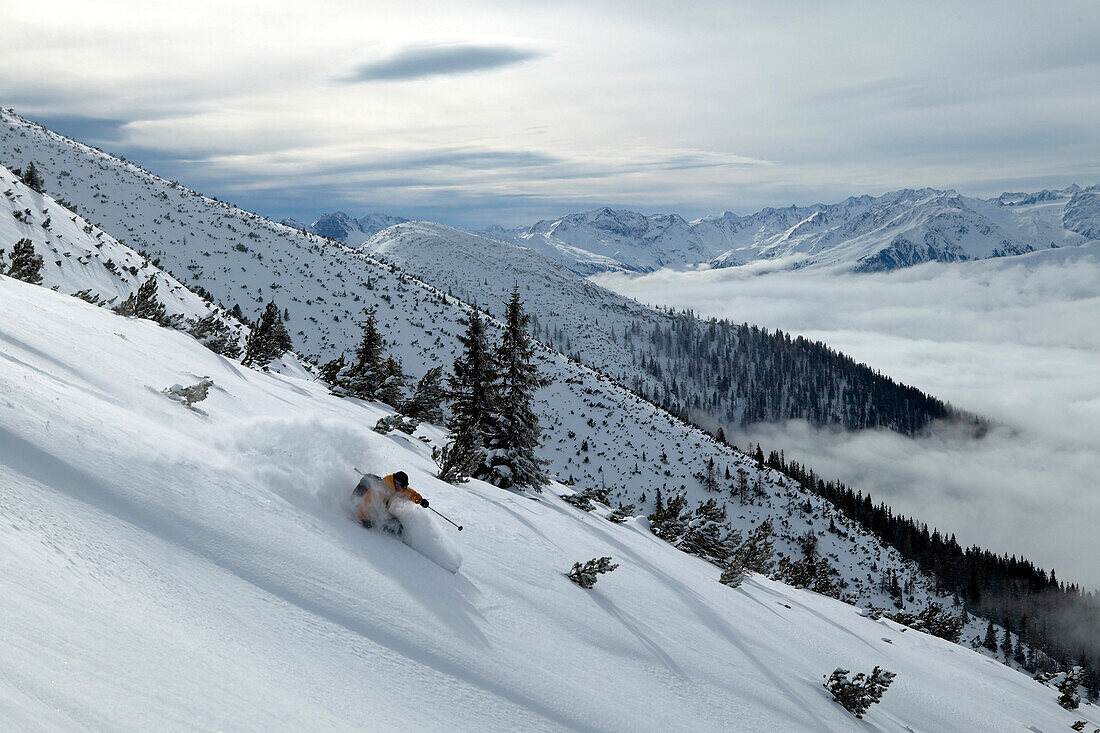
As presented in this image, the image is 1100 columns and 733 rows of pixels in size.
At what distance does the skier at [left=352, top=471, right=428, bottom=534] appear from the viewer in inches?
245

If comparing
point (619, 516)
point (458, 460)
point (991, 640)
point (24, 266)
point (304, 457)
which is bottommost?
point (991, 640)

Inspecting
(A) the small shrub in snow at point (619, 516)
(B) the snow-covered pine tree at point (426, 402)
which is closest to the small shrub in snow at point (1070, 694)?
(A) the small shrub in snow at point (619, 516)

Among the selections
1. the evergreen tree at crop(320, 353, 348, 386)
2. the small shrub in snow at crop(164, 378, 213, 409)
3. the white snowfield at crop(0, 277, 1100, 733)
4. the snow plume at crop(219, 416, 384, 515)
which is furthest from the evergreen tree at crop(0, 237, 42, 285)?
the snow plume at crop(219, 416, 384, 515)

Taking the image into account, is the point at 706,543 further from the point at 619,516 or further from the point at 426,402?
the point at 426,402

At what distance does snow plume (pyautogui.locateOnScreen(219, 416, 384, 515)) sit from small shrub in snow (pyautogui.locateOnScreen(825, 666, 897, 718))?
776cm

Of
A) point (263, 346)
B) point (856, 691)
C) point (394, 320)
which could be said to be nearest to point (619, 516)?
point (856, 691)

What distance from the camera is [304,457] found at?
647 cm

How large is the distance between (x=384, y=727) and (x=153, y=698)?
1.42m

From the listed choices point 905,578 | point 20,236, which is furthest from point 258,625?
point 905,578

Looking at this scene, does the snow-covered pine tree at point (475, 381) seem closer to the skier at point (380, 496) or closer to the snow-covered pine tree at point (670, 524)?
the snow-covered pine tree at point (670, 524)

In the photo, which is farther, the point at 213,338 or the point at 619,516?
the point at 619,516

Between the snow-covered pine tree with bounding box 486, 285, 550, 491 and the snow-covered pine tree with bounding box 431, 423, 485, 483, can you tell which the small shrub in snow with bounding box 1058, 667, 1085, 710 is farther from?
the snow-covered pine tree with bounding box 431, 423, 485, 483

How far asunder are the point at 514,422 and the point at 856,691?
434 inches

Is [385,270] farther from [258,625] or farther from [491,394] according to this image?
Answer: [258,625]
